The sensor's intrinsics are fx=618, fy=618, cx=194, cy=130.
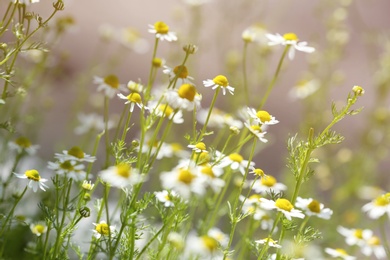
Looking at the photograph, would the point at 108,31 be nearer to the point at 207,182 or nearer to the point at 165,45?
the point at 165,45

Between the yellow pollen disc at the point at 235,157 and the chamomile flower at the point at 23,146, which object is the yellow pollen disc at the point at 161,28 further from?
the chamomile flower at the point at 23,146

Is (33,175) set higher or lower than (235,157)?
lower

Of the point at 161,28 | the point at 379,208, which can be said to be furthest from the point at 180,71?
the point at 379,208

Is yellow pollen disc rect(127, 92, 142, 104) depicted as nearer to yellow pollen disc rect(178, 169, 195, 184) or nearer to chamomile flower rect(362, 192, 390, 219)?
yellow pollen disc rect(178, 169, 195, 184)

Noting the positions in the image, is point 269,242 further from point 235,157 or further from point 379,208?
point 379,208

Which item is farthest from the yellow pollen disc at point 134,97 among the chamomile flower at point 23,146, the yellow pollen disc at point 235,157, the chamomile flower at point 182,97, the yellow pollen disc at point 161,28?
the chamomile flower at point 23,146

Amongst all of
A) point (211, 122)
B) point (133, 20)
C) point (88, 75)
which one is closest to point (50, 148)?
point (88, 75)
